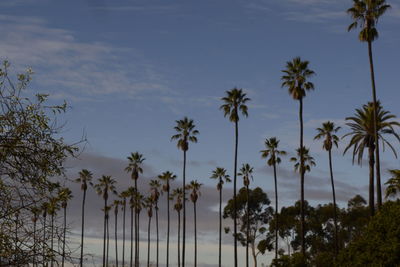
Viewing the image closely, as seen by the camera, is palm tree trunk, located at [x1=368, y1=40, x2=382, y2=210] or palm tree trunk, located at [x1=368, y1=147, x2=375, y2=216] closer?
palm tree trunk, located at [x1=368, y1=40, x2=382, y2=210]

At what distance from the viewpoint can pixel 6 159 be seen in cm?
1139

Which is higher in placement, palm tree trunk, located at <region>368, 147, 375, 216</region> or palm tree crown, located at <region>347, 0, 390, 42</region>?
palm tree crown, located at <region>347, 0, 390, 42</region>

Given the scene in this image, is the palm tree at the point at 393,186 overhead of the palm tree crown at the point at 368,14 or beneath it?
beneath

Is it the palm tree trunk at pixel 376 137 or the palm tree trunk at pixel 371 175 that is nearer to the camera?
the palm tree trunk at pixel 376 137

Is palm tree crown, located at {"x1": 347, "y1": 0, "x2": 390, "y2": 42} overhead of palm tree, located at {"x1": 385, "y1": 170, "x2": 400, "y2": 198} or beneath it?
overhead

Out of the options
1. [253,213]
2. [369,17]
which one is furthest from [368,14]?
[253,213]

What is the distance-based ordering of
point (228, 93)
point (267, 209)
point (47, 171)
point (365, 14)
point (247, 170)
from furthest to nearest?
1. point (267, 209)
2. point (247, 170)
3. point (228, 93)
4. point (365, 14)
5. point (47, 171)

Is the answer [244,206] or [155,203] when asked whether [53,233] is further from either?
[155,203]

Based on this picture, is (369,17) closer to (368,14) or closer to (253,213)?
(368,14)

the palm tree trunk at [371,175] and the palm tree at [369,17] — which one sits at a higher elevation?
the palm tree at [369,17]

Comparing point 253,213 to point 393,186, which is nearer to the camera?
point 393,186

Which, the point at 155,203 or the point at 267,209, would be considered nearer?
the point at 267,209

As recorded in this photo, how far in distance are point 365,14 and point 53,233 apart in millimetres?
49576

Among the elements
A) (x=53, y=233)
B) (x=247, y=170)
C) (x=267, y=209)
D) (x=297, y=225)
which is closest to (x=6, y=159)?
(x=53, y=233)
